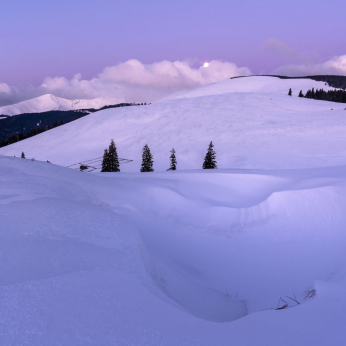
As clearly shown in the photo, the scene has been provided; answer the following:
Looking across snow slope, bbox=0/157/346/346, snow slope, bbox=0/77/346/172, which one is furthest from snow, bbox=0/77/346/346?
snow slope, bbox=0/77/346/172

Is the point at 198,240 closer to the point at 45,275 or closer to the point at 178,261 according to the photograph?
the point at 178,261

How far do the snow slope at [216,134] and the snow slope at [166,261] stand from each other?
25372 millimetres

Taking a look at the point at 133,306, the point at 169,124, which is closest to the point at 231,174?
the point at 133,306

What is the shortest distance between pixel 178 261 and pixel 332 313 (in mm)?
4213

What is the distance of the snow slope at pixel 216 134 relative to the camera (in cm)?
3616

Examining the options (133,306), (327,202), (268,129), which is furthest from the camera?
(268,129)

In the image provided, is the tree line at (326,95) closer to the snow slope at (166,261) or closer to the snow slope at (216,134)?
the snow slope at (216,134)

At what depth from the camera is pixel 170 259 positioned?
22.7 feet

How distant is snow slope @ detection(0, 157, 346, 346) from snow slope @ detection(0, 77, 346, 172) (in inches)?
999

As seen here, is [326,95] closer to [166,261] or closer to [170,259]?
[170,259]

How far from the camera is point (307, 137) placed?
41.8m

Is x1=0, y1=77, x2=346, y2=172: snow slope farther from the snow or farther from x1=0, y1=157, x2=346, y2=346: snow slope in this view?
x1=0, y1=157, x2=346, y2=346: snow slope

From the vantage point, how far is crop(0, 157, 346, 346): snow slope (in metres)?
2.89

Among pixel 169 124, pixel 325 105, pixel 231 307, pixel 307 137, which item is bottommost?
pixel 231 307
